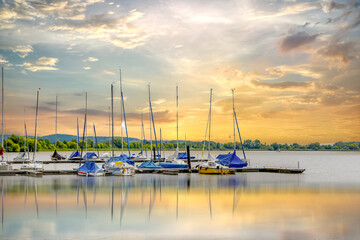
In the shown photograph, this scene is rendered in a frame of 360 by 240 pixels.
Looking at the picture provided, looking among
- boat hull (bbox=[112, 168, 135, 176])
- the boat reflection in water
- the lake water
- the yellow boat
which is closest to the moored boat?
boat hull (bbox=[112, 168, 135, 176])

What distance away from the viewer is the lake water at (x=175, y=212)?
78.9 feet

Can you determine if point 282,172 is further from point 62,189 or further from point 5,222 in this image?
point 5,222

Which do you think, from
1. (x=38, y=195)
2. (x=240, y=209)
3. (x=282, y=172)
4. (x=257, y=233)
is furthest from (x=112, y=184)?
(x=282, y=172)

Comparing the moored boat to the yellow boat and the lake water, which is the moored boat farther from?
the yellow boat

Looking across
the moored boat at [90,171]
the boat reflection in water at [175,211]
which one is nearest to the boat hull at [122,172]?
the moored boat at [90,171]

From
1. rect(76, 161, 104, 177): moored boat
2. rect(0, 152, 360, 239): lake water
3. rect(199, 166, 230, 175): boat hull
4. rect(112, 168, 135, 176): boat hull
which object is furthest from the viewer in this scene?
rect(199, 166, 230, 175): boat hull

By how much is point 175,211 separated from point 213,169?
36760mm

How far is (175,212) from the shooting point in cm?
3172

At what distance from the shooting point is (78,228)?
25.1 metres

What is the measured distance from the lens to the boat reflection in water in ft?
79.5

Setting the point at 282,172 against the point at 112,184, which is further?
the point at 282,172

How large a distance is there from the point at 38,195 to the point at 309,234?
29.2 meters

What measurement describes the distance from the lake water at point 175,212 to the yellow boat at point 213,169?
16.9m

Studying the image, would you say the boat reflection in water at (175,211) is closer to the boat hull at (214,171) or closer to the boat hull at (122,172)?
the boat hull at (122,172)
